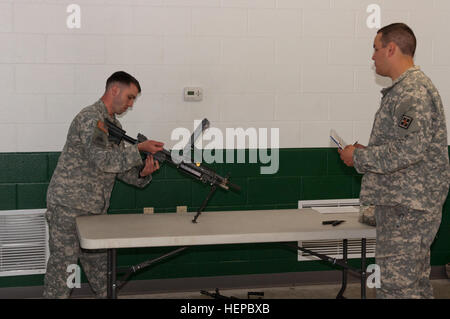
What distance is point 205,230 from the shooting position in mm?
3346

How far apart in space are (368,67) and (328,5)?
1.95ft

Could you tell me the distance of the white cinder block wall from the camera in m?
4.30

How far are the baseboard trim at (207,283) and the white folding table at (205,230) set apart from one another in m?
1.05

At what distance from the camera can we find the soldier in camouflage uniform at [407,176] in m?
3.15

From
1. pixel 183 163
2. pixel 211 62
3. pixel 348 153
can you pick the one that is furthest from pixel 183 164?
pixel 211 62

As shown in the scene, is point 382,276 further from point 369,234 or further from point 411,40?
point 411,40

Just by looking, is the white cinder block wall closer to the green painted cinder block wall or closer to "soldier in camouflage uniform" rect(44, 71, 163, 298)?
the green painted cinder block wall

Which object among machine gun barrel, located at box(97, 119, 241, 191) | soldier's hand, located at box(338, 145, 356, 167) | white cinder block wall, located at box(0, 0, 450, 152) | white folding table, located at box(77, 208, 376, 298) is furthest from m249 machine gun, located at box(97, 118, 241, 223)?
white cinder block wall, located at box(0, 0, 450, 152)

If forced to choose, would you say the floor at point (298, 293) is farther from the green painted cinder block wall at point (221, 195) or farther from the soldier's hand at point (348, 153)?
the soldier's hand at point (348, 153)

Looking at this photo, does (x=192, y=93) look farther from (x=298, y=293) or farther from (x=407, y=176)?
(x=407, y=176)

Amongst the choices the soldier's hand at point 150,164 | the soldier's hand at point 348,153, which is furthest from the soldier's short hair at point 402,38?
the soldier's hand at point 150,164

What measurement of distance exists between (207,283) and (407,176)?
6.71ft
